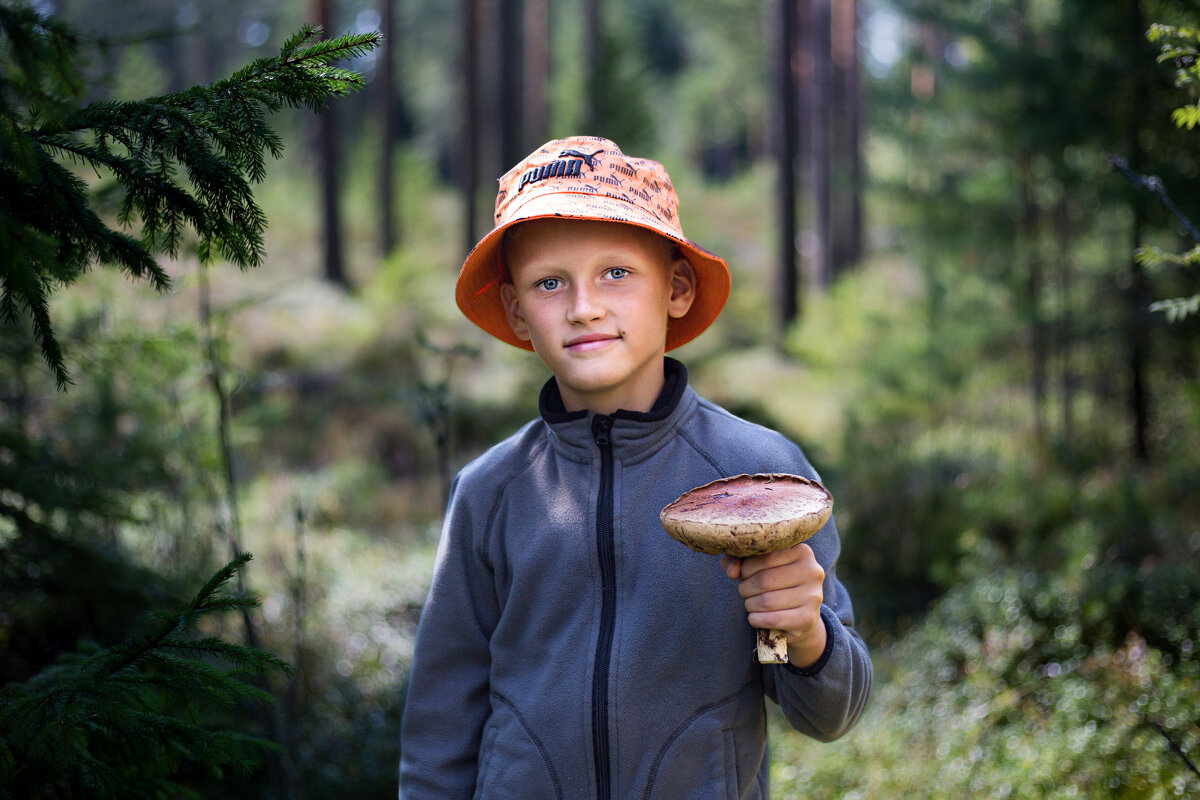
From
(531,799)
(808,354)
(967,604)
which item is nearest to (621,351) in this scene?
(531,799)

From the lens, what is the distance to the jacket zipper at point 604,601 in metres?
1.73

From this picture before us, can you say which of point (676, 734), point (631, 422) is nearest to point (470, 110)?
point (631, 422)

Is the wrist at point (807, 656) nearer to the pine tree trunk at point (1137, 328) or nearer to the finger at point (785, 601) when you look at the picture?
the finger at point (785, 601)

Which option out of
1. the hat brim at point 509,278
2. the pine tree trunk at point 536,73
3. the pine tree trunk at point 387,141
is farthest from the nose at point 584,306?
the pine tree trunk at point 536,73

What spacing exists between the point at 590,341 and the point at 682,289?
1.28 ft

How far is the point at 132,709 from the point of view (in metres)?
1.66

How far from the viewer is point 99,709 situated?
1577 millimetres

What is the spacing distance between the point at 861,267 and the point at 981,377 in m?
8.48

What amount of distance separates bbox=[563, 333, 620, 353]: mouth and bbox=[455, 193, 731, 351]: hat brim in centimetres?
24

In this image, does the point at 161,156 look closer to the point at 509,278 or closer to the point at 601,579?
the point at 509,278

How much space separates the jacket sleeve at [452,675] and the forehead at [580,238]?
0.61 m

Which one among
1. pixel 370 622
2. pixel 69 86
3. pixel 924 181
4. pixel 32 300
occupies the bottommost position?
pixel 370 622

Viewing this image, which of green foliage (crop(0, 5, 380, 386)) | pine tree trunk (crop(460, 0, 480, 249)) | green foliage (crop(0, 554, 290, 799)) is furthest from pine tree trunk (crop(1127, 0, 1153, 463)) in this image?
pine tree trunk (crop(460, 0, 480, 249))

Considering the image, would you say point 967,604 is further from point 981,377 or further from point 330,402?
point 330,402
